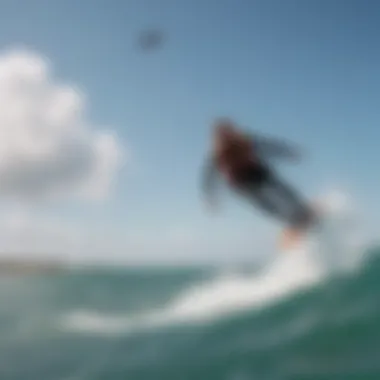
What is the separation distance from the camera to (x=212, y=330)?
1572cm

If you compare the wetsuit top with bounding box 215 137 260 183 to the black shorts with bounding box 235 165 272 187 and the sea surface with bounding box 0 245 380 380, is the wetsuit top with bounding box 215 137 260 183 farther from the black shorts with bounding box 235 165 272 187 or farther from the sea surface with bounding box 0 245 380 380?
the sea surface with bounding box 0 245 380 380

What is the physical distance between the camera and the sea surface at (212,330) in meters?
12.9

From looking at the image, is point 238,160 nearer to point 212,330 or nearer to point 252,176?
point 252,176

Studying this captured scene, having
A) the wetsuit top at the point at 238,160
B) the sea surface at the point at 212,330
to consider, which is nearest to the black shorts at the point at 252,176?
the wetsuit top at the point at 238,160

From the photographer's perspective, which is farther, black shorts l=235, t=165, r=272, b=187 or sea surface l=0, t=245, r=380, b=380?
sea surface l=0, t=245, r=380, b=380

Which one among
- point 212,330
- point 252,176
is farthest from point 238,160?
point 212,330

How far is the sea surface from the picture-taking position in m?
12.9

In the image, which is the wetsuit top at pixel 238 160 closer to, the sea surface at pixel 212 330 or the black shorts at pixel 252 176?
the black shorts at pixel 252 176

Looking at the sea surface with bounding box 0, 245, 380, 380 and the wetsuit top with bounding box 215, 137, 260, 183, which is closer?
the wetsuit top with bounding box 215, 137, 260, 183

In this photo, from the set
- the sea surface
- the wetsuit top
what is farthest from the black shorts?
the sea surface

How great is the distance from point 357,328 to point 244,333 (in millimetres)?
2932

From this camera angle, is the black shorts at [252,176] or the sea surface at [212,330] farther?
the sea surface at [212,330]

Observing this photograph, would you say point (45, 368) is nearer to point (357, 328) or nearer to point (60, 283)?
point (357, 328)

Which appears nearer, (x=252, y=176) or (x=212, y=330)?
(x=252, y=176)
